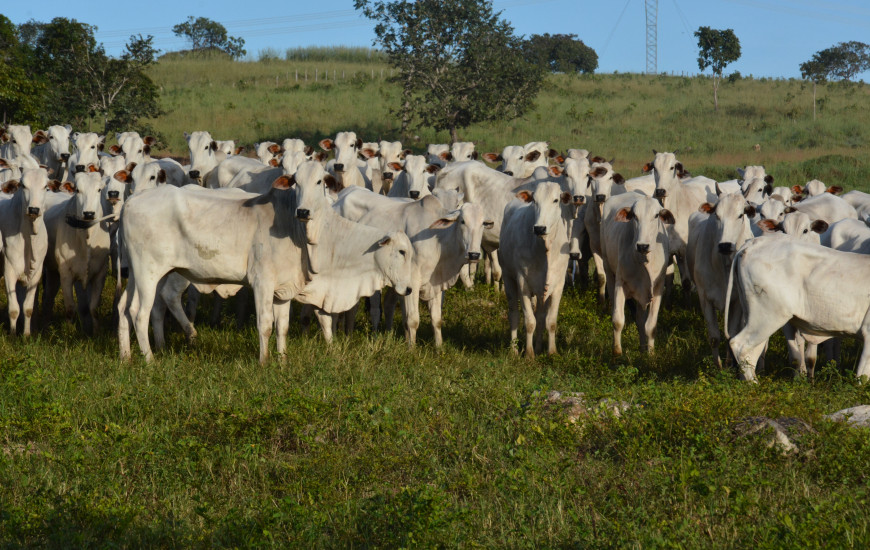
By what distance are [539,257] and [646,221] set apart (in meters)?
1.38

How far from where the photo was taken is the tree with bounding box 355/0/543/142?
3878 cm

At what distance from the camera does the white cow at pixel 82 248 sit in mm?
12453

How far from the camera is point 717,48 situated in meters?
54.8

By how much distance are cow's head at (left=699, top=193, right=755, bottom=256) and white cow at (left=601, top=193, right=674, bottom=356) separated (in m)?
0.81

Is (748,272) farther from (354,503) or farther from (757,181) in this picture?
(757,181)

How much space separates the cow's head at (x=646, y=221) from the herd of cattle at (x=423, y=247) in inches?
0.9

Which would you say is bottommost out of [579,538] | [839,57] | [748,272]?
[579,538]

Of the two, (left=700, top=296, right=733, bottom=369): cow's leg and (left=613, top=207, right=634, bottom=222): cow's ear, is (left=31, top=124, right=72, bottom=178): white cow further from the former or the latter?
(left=700, top=296, right=733, bottom=369): cow's leg

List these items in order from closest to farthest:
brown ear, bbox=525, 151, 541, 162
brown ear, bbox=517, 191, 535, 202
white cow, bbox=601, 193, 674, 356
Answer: white cow, bbox=601, 193, 674, 356, brown ear, bbox=517, 191, 535, 202, brown ear, bbox=525, 151, 541, 162

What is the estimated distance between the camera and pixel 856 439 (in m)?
6.91

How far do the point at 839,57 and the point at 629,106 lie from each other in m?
28.6

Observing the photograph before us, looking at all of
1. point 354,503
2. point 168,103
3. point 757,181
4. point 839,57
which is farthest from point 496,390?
point 839,57

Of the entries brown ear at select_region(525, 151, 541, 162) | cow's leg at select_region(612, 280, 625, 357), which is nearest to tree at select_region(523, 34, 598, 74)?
brown ear at select_region(525, 151, 541, 162)

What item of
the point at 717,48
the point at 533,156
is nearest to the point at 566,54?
the point at 717,48
